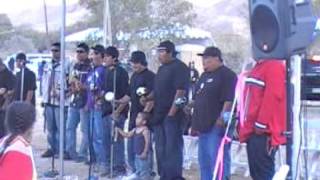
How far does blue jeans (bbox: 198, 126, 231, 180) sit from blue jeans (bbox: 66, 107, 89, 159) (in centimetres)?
341

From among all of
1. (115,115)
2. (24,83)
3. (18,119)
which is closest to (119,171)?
(115,115)

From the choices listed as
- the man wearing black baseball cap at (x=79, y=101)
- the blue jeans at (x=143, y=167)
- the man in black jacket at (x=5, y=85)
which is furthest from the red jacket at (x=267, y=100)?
the man in black jacket at (x=5, y=85)

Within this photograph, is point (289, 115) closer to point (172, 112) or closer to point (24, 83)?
point (172, 112)

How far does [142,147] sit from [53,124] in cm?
274

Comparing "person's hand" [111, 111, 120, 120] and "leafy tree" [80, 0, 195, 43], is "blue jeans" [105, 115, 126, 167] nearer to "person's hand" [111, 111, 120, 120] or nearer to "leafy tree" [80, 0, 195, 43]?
"person's hand" [111, 111, 120, 120]

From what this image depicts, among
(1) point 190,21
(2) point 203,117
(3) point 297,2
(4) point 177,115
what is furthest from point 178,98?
(1) point 190,21

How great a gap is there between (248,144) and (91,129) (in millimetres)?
4437

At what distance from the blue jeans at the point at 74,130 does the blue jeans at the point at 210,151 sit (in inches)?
134

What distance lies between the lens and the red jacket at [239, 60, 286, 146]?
6.68 m

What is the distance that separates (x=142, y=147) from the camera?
9672 millimetres

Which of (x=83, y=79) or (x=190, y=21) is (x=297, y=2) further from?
(x=190, y=21)

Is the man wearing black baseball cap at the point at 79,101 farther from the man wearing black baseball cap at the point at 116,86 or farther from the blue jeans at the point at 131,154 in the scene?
the blue jeans at the point at 131,154

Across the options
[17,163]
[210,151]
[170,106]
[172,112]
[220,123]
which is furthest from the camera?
[170,106]

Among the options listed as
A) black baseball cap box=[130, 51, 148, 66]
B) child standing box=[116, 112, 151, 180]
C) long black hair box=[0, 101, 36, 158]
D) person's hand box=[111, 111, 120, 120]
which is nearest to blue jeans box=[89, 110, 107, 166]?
person's hand box=[111, 111, 120, 120]
